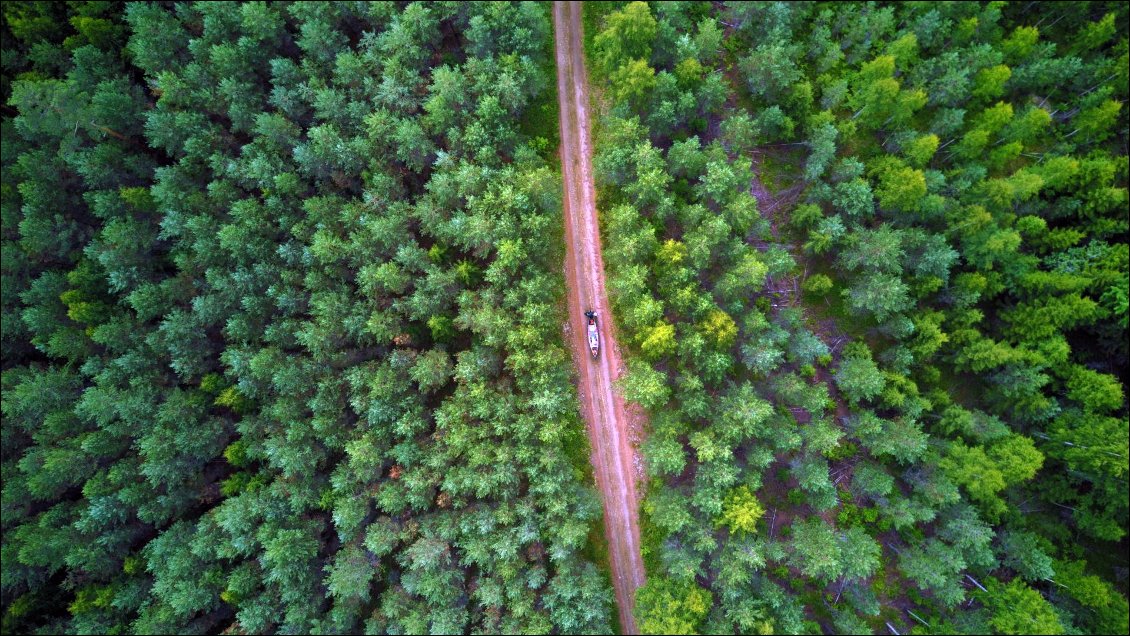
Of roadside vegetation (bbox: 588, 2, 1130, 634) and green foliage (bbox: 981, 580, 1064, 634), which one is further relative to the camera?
roadside vegetation (bbox: 588, 2, 1130, 634)

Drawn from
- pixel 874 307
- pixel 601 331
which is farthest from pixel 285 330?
pixel 874 307

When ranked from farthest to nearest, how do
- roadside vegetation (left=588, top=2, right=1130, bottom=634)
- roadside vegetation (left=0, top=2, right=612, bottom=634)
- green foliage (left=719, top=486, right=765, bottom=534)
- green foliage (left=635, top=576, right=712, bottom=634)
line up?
roadside vegetation (left=588, top=2, right=1130, bottom=634) < roadside vegetation (left=0, top=2, right=612, bottom=634) < green foliage (left=719, top=486, right=765, bottom=534) < green foliage (left=635, top=576, right=712, bottom=634)

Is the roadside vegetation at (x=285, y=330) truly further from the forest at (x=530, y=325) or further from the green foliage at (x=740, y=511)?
the green foliage at (x=740, y=511)

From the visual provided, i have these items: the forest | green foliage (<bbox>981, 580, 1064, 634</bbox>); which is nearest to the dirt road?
the forest

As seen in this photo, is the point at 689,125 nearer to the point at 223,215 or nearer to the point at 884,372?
the point at 884,372

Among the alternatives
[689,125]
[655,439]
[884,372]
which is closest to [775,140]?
[689,125]

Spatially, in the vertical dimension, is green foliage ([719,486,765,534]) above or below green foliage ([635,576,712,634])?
above

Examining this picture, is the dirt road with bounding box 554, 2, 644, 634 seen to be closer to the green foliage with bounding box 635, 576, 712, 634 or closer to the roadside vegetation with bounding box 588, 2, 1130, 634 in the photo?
the roadside vegetation with bounding box 588, 2, 1130, 634

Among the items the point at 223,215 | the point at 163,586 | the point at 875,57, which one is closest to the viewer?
the point at 163,586
